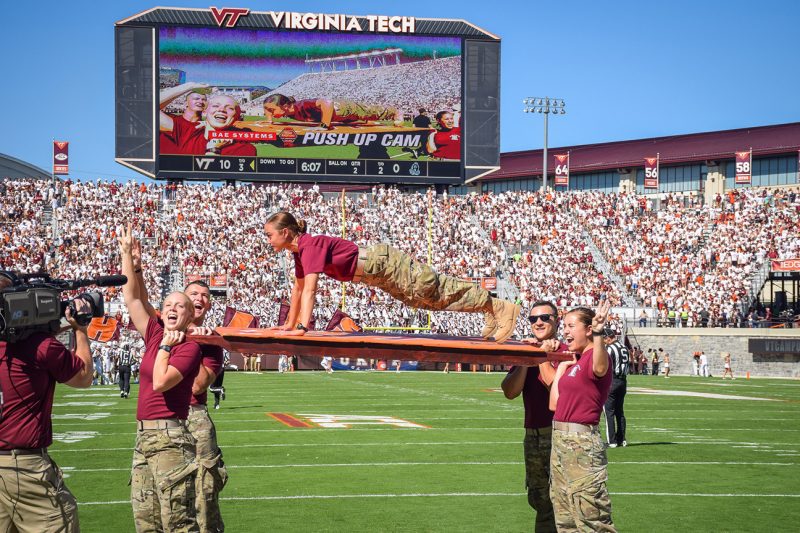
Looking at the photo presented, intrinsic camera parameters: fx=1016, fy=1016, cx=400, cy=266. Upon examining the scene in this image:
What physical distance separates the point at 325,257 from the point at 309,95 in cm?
4012

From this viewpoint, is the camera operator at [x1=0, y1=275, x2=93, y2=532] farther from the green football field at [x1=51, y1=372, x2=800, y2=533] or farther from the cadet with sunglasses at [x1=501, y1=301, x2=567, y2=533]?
the green football field at [x1=51, y1=372, x2=800, y2=533]

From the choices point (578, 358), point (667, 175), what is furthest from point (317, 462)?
point (667, 175)

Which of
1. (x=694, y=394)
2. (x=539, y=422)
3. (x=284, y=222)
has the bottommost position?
(x=694, y=394)

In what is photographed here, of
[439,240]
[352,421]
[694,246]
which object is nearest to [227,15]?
[439,240]

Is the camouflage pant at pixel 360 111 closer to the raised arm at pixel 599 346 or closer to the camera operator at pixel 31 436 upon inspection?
the raised arm at pixel 599 346

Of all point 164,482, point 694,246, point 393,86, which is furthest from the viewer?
point 694,246

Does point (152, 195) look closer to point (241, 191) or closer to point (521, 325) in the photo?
point (241, 191)

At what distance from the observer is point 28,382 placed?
6066mm

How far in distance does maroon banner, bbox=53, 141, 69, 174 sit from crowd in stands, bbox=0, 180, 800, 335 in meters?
4.58

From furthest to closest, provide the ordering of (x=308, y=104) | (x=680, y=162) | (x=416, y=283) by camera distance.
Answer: (x=680, y=162) → (x=308, y=104) → (x=416, y=283)

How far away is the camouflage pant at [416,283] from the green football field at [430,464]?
2818 millimetres

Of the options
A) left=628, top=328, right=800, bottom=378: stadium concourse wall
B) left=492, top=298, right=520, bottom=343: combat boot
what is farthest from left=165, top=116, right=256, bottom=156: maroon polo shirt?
left=492, top=298, right=520, bottom=343: combat boot

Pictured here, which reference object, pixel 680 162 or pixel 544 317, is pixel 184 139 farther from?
pixel 544 317

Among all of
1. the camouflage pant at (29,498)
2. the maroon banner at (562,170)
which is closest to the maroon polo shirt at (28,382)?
the camouflage pant at (29,498)
